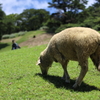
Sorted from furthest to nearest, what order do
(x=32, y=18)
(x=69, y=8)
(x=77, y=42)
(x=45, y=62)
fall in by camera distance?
(x=32, y=18), (x=69, y=8), (x=45, y=62), (x=77, y=42)

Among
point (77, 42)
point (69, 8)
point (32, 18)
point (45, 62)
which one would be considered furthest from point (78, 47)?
point (32, 18)

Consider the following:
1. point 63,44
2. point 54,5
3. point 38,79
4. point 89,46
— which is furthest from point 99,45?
point 54,5

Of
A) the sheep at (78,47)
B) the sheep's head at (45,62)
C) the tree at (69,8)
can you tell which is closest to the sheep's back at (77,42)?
the sheep at (78,47)

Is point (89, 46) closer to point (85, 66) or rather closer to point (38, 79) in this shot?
point (85, 66)

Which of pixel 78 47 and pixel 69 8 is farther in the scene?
pixel 69 8

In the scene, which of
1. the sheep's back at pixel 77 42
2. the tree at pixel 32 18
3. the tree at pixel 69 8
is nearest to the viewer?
the sheep's back at pixel 77 42

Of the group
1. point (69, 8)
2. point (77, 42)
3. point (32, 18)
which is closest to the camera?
point (77, 42)

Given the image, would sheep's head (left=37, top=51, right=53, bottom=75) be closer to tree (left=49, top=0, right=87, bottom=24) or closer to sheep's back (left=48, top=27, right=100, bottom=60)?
sheep's back (left=48, top=27, right=100, bottom=60)

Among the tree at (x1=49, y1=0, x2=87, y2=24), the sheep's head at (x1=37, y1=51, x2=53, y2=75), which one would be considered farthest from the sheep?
the tree at (x1=49, y1=0, x2=87, y2=24)

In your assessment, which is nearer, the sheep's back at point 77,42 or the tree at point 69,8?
the sheep's back at point 77,42

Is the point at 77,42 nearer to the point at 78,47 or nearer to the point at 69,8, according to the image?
the point at 78,47

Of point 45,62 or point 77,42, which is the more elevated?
point 77,42

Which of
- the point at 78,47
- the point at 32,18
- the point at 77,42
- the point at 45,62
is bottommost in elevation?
the point at 45,62

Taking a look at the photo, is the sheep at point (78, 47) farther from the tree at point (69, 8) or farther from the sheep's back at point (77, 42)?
the tree at point (69, 8)
